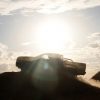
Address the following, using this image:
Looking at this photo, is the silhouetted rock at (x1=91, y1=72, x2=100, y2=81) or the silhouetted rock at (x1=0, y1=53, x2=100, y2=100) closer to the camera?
the silhouetted rock at (x1=0, y1=53, x2=100, y2=100)

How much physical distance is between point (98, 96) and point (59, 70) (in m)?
2.74

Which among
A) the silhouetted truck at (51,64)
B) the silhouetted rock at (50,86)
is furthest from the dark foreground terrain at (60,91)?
the silhouetted truck at (51,64)

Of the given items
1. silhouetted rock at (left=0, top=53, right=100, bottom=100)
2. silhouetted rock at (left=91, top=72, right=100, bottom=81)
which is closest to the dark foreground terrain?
silhouetted rock at (left=0, top=53, right=100, bottom=100)

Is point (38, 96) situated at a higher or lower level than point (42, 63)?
lower

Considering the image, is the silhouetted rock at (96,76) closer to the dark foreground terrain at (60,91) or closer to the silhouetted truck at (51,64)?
the silhouetted truck at (51,64)

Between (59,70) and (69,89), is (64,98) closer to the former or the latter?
(69,89)

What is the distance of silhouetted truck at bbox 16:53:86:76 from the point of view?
1762cm

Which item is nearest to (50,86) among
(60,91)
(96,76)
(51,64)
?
(60,91)

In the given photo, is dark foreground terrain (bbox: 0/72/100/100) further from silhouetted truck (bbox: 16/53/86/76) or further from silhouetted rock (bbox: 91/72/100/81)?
silhouetted rock (bbox: 91/72/100/81)

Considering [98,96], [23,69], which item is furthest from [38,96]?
[98,96]

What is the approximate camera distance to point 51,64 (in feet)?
57.6

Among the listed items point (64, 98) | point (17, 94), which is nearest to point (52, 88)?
Result: point (64, 98)

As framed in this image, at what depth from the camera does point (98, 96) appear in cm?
1741

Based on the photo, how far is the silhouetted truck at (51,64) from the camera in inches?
694
